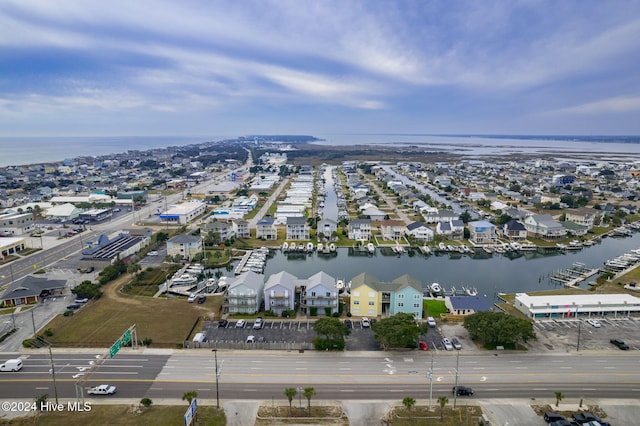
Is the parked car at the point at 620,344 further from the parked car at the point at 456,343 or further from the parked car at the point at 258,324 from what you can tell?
the parked car at the point at 258,324

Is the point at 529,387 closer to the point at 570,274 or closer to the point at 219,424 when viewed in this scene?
the point at 219,424

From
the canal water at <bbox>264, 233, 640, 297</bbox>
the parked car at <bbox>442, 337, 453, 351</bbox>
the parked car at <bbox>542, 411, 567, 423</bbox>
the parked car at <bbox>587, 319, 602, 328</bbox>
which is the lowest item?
the canal water at <bbox>264, 233, 640, 297</bbox>

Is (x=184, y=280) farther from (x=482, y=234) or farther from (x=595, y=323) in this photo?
(x=482, y=234)

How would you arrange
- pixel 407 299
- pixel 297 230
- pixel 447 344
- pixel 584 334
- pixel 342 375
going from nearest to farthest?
1. pixel 342 375
2. pixel 447 344
3. pixel 584 334
4. pixel 407 299
5. pixel 297 230

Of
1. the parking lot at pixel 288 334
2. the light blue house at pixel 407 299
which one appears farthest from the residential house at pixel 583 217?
the parking lot at pixel 288 334

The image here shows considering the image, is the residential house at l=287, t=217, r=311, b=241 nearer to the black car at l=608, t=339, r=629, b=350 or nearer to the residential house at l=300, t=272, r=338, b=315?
the residential house at l=300, t=272, r=338, b=315

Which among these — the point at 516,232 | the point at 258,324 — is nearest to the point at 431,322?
the point at 258,324

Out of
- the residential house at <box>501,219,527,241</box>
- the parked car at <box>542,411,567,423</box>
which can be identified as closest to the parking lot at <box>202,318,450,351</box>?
the parked car at <box>542,411,567,423</box>
